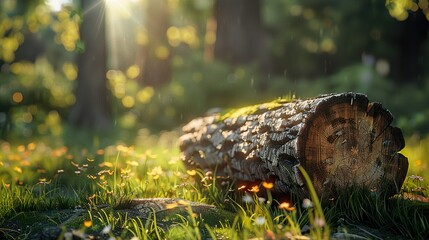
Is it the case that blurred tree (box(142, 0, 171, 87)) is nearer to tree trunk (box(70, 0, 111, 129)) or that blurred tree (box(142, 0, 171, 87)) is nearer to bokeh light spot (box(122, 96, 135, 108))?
bokeh light spot (box(122, 96, 135, 108))

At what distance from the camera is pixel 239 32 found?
13047 mm

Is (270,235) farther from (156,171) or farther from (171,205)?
(156,171)

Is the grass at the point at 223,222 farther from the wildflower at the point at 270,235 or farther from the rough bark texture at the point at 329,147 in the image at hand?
the rough bark texture at the point at 329,147

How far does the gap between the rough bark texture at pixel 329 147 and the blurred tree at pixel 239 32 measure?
882 cm

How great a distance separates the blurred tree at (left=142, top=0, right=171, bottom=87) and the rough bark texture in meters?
12.5

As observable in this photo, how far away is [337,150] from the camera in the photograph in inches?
153

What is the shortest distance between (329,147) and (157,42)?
44.4 ft

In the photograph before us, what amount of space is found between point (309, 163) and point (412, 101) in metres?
11.8

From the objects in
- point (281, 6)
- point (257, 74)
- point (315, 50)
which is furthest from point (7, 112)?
point (315, 50)

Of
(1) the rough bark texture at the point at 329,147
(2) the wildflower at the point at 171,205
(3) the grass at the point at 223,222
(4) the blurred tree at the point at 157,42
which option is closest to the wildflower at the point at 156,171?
(3) the grass at the point at 223,222

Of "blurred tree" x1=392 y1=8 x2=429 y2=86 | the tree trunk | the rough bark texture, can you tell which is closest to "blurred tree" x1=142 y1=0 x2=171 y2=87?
the tree trunk

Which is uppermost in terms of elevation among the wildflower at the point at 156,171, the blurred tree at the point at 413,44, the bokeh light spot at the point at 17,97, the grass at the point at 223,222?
the blurred tree at the point at 413,44

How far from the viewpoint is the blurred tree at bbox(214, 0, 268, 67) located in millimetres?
13039

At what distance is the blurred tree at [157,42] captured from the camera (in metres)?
16.6
